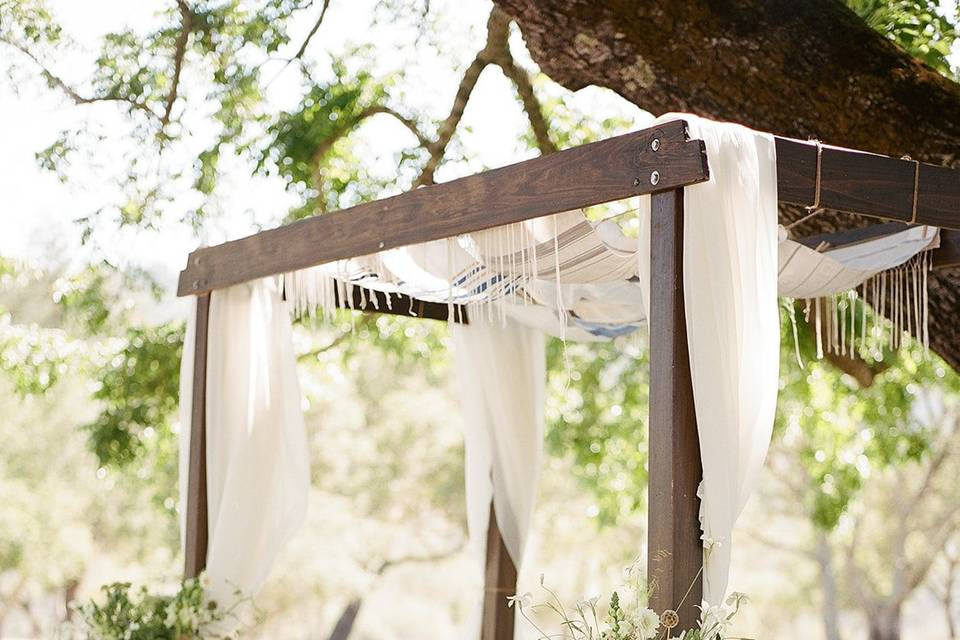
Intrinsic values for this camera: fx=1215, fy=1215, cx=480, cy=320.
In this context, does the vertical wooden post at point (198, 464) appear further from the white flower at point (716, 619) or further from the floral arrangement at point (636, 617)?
the white flower at point (716, 619)

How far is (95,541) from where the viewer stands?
13828 mm

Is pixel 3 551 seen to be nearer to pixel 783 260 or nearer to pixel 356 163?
pixel 356 163

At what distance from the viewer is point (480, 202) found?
2920 mm

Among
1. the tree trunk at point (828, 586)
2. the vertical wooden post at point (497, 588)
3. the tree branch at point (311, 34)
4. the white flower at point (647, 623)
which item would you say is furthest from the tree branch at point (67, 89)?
the tree trunk at point (828, 586)

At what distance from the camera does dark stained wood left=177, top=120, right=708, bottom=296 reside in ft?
8.16

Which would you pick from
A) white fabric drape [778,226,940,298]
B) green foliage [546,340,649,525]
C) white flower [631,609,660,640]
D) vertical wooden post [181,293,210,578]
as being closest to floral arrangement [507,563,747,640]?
white flower [631,609,660,640]

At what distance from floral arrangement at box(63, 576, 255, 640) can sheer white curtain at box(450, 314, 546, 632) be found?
3.76 feet

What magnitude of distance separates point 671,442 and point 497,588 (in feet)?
7.82

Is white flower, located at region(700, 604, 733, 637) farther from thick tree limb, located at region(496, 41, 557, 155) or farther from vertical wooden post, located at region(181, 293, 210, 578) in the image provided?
thick tree limb, located at region(496, 41, 557, 155)

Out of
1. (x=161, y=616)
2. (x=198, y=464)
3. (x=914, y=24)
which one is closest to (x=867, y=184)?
(x=914, y=24)

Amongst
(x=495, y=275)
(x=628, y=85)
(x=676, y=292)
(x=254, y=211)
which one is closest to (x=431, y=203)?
(x=495, y=275)

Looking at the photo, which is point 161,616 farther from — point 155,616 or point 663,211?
point 663,211

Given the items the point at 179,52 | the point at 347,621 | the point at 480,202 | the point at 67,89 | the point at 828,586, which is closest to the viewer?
the point at 480,202

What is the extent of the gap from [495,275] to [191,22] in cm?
301
